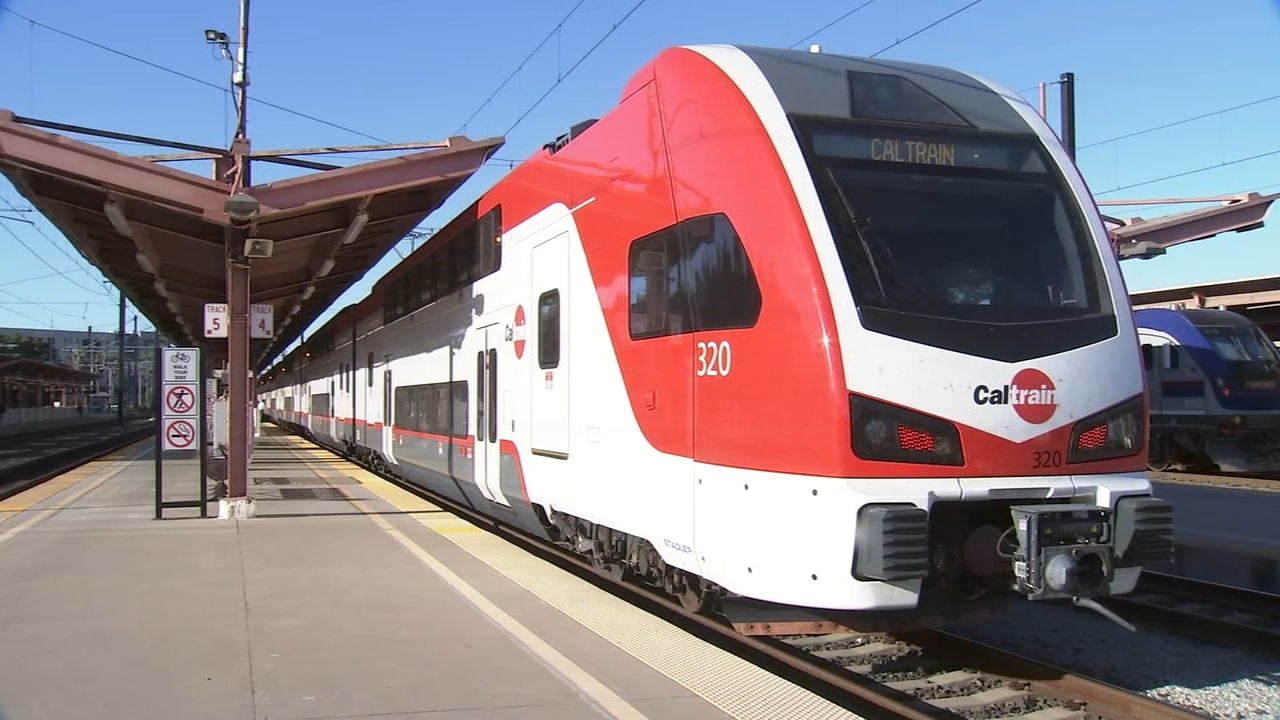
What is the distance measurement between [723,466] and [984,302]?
62.0 inches

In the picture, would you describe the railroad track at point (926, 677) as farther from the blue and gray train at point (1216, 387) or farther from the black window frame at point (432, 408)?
the blue and gray train at point (1216, 387)

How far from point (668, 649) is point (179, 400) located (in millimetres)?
8282

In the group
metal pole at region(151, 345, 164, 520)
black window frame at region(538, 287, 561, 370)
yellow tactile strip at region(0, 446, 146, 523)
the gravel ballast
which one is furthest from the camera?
yellow tactile strip at region(0, 446, 146, 523)

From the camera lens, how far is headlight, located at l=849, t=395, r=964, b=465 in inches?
185

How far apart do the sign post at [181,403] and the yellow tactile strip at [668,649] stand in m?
4.22

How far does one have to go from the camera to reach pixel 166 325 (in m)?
32.0

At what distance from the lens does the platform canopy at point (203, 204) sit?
34.0 feet

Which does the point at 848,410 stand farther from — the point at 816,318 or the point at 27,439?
the point at 27,439

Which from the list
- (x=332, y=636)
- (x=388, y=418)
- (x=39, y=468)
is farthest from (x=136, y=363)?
(x=332, y=636)

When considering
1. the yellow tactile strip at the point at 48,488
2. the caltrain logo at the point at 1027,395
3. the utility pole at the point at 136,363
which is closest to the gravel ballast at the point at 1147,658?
the caltrain logo at the point at 1027,395

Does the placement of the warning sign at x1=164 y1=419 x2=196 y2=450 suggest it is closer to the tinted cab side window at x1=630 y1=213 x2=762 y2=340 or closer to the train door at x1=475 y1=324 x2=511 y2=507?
the train door at x1=475 y1=324 x2=511 y2=507

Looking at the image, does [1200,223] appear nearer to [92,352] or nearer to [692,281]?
[692,281]

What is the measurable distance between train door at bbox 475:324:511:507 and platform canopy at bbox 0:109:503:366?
2.91 metres

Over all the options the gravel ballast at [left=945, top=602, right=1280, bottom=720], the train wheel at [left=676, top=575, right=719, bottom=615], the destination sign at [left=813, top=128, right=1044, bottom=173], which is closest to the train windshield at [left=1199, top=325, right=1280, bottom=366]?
the gravel ballast at [left=945, top=602, right=1280, bottom=720]
